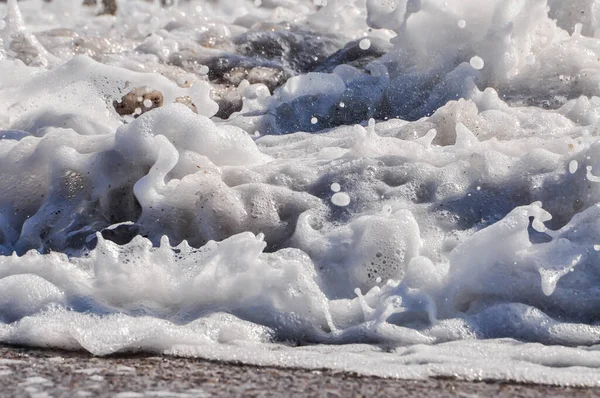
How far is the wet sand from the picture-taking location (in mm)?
2061

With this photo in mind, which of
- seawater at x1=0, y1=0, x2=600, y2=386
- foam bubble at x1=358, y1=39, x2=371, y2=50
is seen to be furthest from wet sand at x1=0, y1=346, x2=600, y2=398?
foam bubble at x1=358, y1=39, x2=371, y2=50

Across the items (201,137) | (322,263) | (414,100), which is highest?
(414,100)

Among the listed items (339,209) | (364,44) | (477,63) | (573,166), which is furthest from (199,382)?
(364,44)

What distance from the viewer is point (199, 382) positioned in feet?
7.00

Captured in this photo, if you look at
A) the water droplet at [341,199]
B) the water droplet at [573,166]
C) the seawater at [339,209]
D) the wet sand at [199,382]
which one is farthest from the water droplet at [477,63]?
the wet sand at [199,382]

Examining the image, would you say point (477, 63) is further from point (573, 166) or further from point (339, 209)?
point (339, 209)

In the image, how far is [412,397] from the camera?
6.77 ft

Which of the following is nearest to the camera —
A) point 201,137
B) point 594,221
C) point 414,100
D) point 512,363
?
point 512,363

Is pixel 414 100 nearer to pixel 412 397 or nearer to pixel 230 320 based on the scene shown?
pixel 230 320

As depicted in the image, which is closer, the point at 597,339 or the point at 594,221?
the point at 597,339

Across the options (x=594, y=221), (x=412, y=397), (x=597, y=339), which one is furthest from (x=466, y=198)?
(x=412, y=397)

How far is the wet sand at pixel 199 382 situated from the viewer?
81.1 inches

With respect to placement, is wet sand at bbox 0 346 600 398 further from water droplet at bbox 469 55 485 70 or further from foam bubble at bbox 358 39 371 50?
foam bubble at bbox 358 39 371 50

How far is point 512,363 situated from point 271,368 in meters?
0.57
